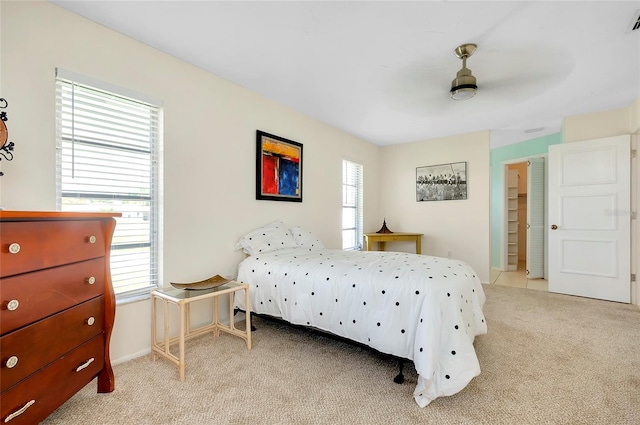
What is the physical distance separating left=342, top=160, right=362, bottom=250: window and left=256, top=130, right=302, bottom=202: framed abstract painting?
117cm

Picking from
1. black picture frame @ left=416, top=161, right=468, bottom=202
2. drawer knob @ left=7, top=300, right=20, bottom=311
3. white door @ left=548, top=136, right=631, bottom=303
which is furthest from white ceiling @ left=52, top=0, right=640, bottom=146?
drawer knob @ left=7, top=300, right=20, bottom=311

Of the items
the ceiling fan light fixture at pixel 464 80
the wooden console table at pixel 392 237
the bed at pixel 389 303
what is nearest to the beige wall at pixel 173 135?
the bed at pixel 389 303

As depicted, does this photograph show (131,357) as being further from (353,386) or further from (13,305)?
(353,386)

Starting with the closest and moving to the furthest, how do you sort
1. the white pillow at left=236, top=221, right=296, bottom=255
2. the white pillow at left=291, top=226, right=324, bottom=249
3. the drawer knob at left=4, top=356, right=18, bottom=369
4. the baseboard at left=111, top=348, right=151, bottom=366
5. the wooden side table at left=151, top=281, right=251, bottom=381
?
the drawer knob at left=4, top=356, right=18, bottom=369 < the wooden side table at left=151, top=281, right=251, bottom=381 < the baseboard at left=111, top=348, right=151, bottom=366 < the white pillow at left=236, top=221, right=296, bottom=255 < the white pillow at left=291, top=226, right=324, bottom=249

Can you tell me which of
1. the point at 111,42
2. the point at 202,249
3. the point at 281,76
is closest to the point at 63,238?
the point at 202,249

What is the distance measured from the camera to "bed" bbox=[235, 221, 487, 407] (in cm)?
162

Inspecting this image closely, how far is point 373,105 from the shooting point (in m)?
3.46

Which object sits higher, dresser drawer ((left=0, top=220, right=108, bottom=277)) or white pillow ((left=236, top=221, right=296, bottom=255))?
dresser drawer ((left=0, top=220, right=108, bottom=277))

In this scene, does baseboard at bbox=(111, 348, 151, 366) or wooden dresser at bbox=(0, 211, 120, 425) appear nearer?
wooden dresser at bbox=(0, 211, 120, 425)

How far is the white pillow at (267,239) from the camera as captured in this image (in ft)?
9.52

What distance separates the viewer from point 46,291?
4.14 feet

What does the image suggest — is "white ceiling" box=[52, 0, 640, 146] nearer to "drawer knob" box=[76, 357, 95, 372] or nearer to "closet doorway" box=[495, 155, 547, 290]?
"closet doorway" box=[495, 155, 547, 290]

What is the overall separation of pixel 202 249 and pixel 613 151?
4.89m

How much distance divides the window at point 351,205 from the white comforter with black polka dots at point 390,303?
2011mm
